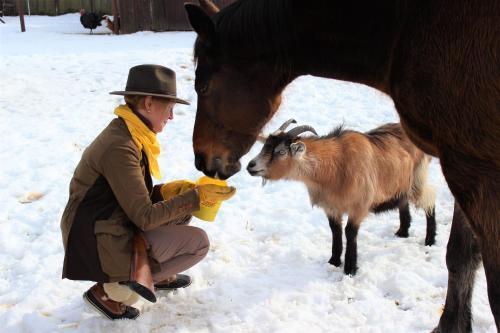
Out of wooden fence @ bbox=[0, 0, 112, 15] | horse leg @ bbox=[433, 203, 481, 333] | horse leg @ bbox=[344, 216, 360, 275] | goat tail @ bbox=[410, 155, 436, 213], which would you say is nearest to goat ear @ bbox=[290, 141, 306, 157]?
horse leg @ bbox=[344, 216, 360, 275]

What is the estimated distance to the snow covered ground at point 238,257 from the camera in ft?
10.5

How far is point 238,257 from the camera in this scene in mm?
4129

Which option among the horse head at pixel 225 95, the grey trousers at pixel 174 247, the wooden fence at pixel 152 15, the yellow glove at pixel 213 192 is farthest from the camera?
the wooden fence at pixel 152 15

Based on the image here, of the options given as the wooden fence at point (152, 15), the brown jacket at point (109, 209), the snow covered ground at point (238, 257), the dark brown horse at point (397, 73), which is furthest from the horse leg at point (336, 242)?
the wooden fence at point (152, 15)

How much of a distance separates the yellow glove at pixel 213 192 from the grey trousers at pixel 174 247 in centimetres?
33

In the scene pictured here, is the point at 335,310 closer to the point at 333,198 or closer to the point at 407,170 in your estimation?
the point at 333,198

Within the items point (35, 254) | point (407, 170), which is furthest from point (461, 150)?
point (35, 254)

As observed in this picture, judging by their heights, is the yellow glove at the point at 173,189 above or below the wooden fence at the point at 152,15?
below

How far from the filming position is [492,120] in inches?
66.6

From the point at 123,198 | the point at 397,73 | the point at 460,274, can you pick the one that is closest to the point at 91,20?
the point at 123,198

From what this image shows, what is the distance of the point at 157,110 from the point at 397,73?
5.12 ft

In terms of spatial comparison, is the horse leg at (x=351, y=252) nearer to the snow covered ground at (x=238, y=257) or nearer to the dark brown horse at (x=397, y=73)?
the snow covered ground at (x=238, y=257)

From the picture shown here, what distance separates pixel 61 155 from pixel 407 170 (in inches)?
171

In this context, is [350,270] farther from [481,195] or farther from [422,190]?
[481,195]
